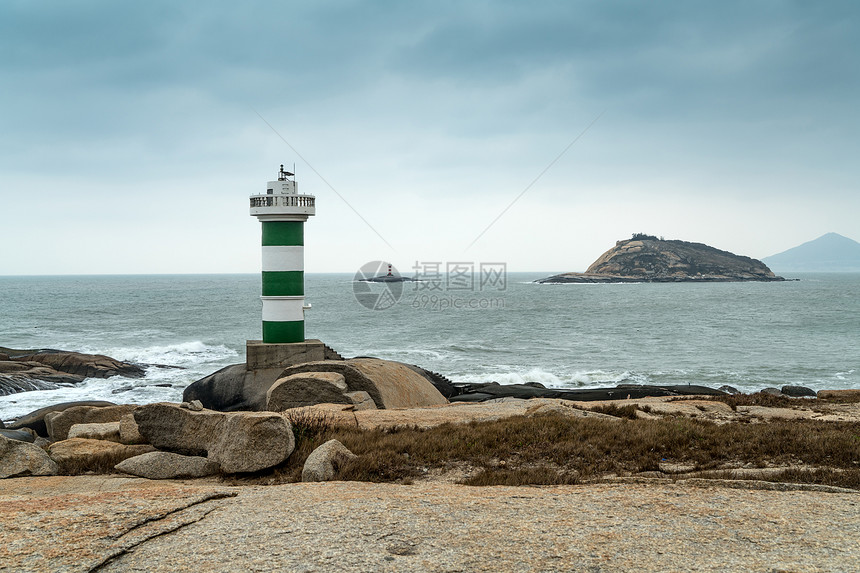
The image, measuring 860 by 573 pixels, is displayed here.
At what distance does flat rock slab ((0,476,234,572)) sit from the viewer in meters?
4.61

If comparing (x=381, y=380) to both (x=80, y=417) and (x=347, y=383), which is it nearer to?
(x=347, y=383)

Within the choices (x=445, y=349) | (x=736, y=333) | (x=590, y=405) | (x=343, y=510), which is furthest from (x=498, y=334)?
(x=343, y=510)

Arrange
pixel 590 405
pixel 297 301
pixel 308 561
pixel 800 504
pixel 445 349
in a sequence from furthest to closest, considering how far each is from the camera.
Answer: pixel 445 349
pixel 297 301
pixel 590 405
pixel 800 504
pixel 308 561

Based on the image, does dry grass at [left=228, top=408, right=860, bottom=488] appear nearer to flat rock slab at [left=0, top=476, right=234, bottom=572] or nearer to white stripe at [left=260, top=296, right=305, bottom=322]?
flat rock slab at [left=0, top=476, right=234, bottom=572]

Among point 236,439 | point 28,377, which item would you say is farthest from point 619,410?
point 28,377

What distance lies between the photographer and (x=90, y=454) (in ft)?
30.7

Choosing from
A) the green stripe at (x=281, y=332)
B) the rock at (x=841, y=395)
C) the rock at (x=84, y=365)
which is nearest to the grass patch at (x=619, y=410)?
the rock at (x=841, y=395)

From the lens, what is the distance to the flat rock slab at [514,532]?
15.5ft

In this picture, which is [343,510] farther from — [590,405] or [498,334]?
[498,334]

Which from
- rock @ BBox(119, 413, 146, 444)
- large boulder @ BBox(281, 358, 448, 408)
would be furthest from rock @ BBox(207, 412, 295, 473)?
large boulder @ BBox(281, 358, 448, 408)

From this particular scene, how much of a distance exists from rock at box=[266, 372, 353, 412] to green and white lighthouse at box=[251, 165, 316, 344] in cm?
495

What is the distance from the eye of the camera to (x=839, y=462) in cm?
815

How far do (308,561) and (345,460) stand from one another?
3416mm

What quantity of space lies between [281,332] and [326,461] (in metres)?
11.9
